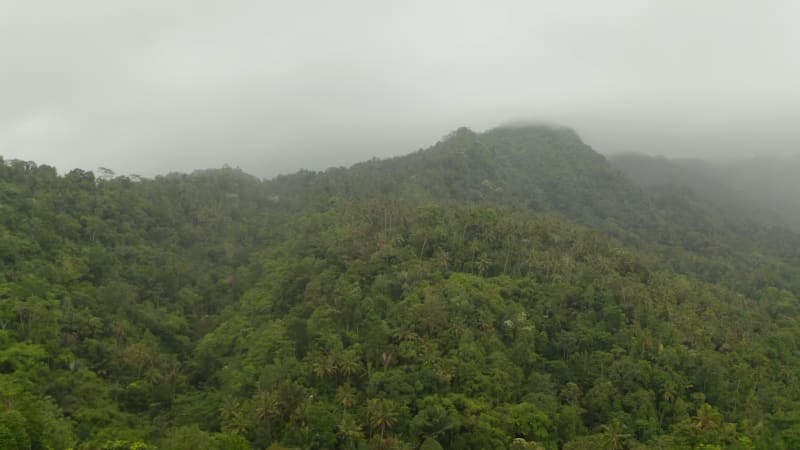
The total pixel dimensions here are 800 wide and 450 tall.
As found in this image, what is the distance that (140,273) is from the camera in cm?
8075

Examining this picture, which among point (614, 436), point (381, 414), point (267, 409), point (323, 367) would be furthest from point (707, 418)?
point (267, 409)

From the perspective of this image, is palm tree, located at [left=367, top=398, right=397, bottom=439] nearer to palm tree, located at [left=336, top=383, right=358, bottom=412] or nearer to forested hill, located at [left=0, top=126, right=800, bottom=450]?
forested hill, located at [left=0, top=126, right=800, bottom=450]

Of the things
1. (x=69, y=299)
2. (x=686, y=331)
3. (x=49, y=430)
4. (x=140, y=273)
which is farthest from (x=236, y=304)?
(x=686, y=331)

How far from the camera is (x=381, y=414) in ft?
160

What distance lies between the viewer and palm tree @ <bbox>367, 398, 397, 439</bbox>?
4872 cm

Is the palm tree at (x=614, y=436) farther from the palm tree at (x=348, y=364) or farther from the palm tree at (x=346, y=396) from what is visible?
the palm tree at (x=348, y=364)

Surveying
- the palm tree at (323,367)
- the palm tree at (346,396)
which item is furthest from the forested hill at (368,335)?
the palm tree at (323,367)

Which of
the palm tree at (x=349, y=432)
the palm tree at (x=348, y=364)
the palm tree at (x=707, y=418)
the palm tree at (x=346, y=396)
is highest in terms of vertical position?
the palm tree at (x=348, y=364)

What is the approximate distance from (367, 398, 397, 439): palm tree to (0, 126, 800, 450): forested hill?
0.19 meters

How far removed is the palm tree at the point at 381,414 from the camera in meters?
48.7

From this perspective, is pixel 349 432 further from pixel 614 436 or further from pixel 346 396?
pixel 614 436

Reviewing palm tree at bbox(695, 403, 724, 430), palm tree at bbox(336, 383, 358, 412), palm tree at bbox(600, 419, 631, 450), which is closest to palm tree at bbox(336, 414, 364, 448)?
palm tree at bbox(336, 383, 358, 412)

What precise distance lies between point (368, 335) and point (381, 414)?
1156 cm

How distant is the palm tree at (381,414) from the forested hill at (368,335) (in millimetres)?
192
